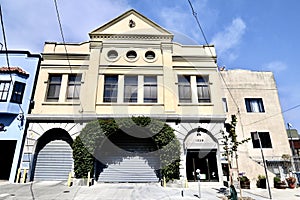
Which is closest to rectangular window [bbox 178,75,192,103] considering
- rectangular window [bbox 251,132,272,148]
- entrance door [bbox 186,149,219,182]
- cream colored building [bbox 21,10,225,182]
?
cream colored building [bbox 21,10,225,182]

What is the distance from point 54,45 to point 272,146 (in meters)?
21.4

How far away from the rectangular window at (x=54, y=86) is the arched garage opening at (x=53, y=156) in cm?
285

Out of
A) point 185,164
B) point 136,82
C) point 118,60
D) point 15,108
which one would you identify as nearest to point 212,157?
point 185,164

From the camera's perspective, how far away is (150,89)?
1694 cm

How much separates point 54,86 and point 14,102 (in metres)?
3.12

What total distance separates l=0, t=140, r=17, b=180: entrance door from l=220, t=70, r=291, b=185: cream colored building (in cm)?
1847

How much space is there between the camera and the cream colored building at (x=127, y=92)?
14.9 metres

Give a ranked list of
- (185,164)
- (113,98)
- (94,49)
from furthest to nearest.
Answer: (94,49) < (113,98) < (185,164)

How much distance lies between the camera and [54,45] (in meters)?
17.9

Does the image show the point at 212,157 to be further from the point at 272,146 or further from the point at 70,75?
the point at 70,75

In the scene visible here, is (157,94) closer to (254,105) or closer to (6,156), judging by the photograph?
(254,105)

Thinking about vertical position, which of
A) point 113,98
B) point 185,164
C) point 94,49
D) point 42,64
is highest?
point 94,49

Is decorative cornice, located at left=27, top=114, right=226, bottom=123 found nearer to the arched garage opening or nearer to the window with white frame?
the arched garage opening

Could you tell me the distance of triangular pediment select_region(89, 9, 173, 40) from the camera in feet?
59.7
